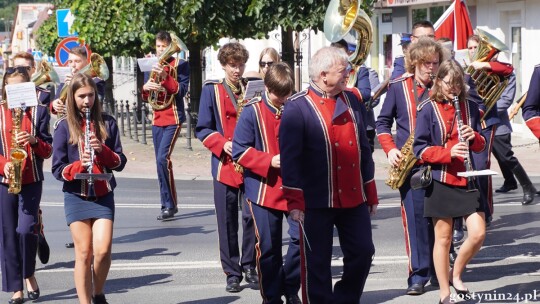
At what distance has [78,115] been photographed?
739cm

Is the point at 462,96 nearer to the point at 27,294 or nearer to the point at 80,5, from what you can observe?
the point at 27,294

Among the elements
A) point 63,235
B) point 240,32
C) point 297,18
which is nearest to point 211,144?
point 63,235

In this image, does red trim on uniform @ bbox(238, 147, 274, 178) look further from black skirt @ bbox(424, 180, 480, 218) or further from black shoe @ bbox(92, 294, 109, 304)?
black shoe @ bbox(92, 294, 109, 304)

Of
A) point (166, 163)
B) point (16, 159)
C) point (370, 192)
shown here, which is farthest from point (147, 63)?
point (370, 192)

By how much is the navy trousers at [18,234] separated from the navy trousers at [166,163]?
3970 mm

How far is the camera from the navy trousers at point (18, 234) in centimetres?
812

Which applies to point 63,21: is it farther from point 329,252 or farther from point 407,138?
point 329,252

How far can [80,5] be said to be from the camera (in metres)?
27.5

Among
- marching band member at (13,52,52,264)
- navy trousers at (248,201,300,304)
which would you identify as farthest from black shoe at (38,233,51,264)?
navy trousers at (248,201,300,304)

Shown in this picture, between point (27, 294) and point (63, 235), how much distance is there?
9.74ft

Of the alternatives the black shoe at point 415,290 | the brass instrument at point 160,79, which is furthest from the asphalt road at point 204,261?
the brass instrument at point 160,79

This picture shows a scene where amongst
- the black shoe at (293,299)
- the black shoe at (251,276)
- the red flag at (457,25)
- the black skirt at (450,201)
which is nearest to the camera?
the black skirt at (450,201)

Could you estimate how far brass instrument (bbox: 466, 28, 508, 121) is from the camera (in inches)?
351

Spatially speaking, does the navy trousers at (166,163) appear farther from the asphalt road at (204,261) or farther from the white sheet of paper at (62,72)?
the white sheet of paper at (62,72)
